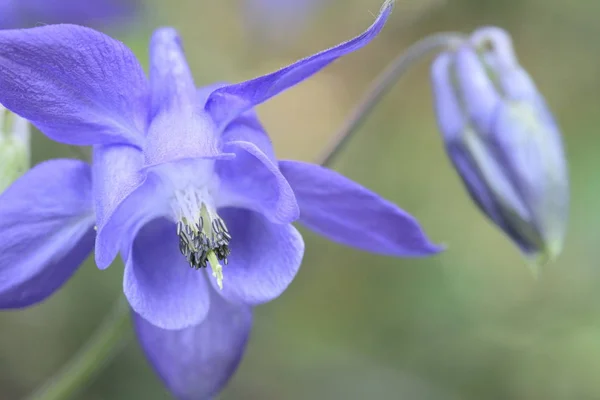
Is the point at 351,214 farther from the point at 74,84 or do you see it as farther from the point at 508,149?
the point at 74,84

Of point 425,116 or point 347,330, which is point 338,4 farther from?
point 347,330

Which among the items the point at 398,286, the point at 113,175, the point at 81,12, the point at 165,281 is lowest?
the point at 398,286

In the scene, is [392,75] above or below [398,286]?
above

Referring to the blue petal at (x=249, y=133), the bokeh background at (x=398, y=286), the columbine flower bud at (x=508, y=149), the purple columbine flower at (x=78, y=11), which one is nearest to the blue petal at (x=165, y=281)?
the blue petal at (x=249, y=133)

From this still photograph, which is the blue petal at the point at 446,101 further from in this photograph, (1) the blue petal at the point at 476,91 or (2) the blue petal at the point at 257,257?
(2) the blue petal at the point at 257,257

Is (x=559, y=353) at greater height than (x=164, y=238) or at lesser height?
lesser

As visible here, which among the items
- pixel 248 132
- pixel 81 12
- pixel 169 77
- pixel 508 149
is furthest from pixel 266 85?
pixel 81 12

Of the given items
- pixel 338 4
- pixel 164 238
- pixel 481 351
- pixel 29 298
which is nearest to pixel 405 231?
pixel 164 238

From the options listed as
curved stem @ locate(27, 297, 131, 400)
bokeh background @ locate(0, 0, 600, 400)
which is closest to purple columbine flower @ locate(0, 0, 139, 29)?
bokeh background @ locate(0, 0, 600, 400)
